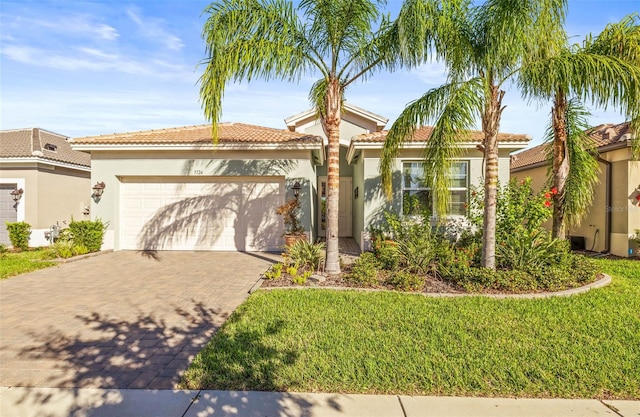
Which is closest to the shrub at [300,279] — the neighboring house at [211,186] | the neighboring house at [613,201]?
the neighboring house at [211,186]

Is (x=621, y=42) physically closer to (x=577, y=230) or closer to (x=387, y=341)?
(x=577, y=230)

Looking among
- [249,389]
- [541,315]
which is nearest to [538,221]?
[541,315]

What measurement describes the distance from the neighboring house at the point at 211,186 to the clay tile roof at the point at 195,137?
3 cm

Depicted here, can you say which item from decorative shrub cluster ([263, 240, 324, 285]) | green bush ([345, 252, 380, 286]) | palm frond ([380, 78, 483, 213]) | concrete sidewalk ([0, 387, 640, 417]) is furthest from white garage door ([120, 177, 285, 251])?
concrete sidewalk ([0, 387, 640, 417])

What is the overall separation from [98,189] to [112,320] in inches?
314

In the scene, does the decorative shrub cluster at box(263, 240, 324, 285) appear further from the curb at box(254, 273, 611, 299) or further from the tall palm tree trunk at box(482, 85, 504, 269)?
the tall palm tree trunk at box(482, 85, 504, 269)

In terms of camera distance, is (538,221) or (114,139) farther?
(114,139)

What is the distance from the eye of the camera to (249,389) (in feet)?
10.4

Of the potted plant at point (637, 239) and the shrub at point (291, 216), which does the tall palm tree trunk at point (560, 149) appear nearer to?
the potted plant at point (637, 239)

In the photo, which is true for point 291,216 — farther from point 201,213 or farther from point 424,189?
point 424,189

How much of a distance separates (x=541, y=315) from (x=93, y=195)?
13042 mm

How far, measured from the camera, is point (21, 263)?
910 cm

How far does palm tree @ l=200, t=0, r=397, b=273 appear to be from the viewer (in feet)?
22.3

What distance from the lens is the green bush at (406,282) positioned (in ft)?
21.2
